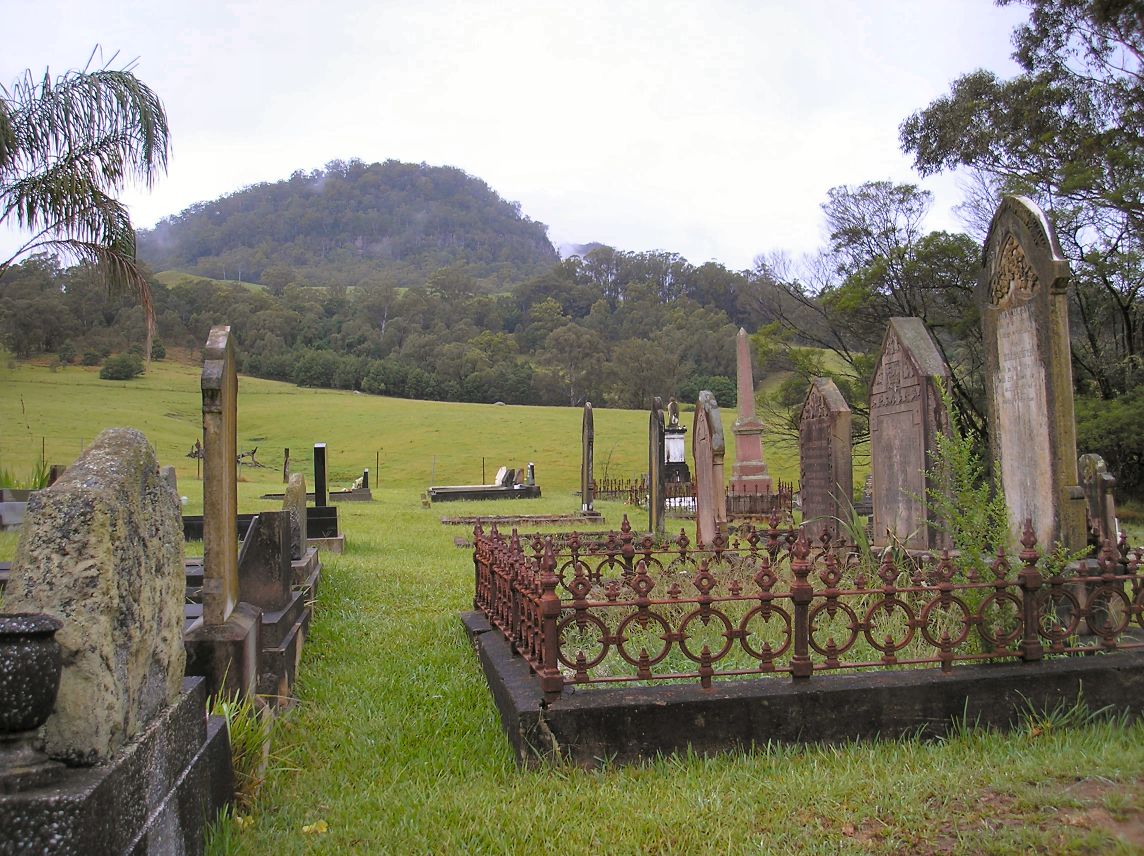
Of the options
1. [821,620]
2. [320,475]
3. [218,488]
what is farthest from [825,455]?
[320,475]

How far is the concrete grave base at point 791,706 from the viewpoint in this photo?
412 cm

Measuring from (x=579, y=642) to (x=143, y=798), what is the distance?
3.66 metres

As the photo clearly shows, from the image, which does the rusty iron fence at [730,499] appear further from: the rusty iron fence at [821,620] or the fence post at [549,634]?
the fence post at [549,634]

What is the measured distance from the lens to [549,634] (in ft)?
14.1

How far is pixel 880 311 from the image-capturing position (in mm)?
24891

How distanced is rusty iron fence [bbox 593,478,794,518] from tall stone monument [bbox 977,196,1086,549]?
870 cm

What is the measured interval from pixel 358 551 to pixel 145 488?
32.6 feet

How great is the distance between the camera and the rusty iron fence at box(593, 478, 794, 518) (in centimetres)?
1883

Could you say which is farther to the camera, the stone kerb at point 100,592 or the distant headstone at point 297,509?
the distant headstone at point 297,509

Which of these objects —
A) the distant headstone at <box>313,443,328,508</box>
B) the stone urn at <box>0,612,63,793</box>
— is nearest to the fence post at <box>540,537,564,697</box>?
the stone urn at <box>0,612,63,793</box>

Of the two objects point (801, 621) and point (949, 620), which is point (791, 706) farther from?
point (949, 620)

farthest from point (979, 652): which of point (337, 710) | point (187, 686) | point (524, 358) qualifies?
point (524, 358)

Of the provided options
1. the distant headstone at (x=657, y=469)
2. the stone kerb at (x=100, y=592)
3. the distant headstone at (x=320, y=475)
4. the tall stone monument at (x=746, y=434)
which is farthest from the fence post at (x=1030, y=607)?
the tall stone monument at (x=746, y=434)

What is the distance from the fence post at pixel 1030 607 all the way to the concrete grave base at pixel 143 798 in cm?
401
